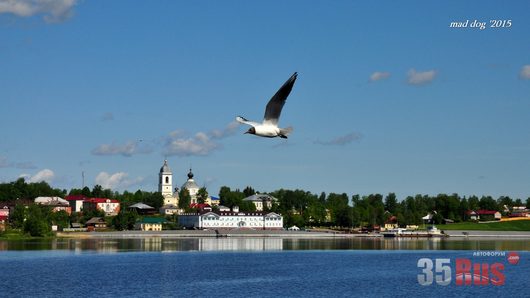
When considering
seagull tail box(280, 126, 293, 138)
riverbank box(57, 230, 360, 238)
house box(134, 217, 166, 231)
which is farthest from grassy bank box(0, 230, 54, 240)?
seagull tail box(280, 126, 293, 138)

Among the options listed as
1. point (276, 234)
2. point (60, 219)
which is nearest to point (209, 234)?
point (276, 234)

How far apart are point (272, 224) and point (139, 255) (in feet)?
340

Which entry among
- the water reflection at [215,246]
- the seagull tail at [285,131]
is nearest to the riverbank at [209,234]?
the water reflection at [215,246]

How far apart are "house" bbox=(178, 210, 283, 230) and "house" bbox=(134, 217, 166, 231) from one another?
304 inches

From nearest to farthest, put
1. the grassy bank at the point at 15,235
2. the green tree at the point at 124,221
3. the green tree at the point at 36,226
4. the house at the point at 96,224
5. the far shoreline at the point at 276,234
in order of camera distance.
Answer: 1. the grassy bank at the point at 15,235
2. the green tree at the point at 36,226
3. the far shoreline at the point at 276,234
4. the green tree at the point at 124,221
5. the house at the point at 96,224

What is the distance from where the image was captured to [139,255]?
94688 mm

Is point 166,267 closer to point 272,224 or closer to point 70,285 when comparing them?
point 70,285

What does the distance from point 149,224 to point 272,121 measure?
6268 inches

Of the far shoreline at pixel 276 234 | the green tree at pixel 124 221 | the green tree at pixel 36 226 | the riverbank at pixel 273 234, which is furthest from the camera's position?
the green tree at pixel 124 221

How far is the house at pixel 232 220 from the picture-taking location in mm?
188625

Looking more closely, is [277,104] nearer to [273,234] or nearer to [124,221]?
[273,234]

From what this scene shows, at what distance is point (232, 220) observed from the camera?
19450 centimetres

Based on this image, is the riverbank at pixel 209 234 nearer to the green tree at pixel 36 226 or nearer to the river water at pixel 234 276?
the green tree at pixel 36 226

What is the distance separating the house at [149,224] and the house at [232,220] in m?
7.72
